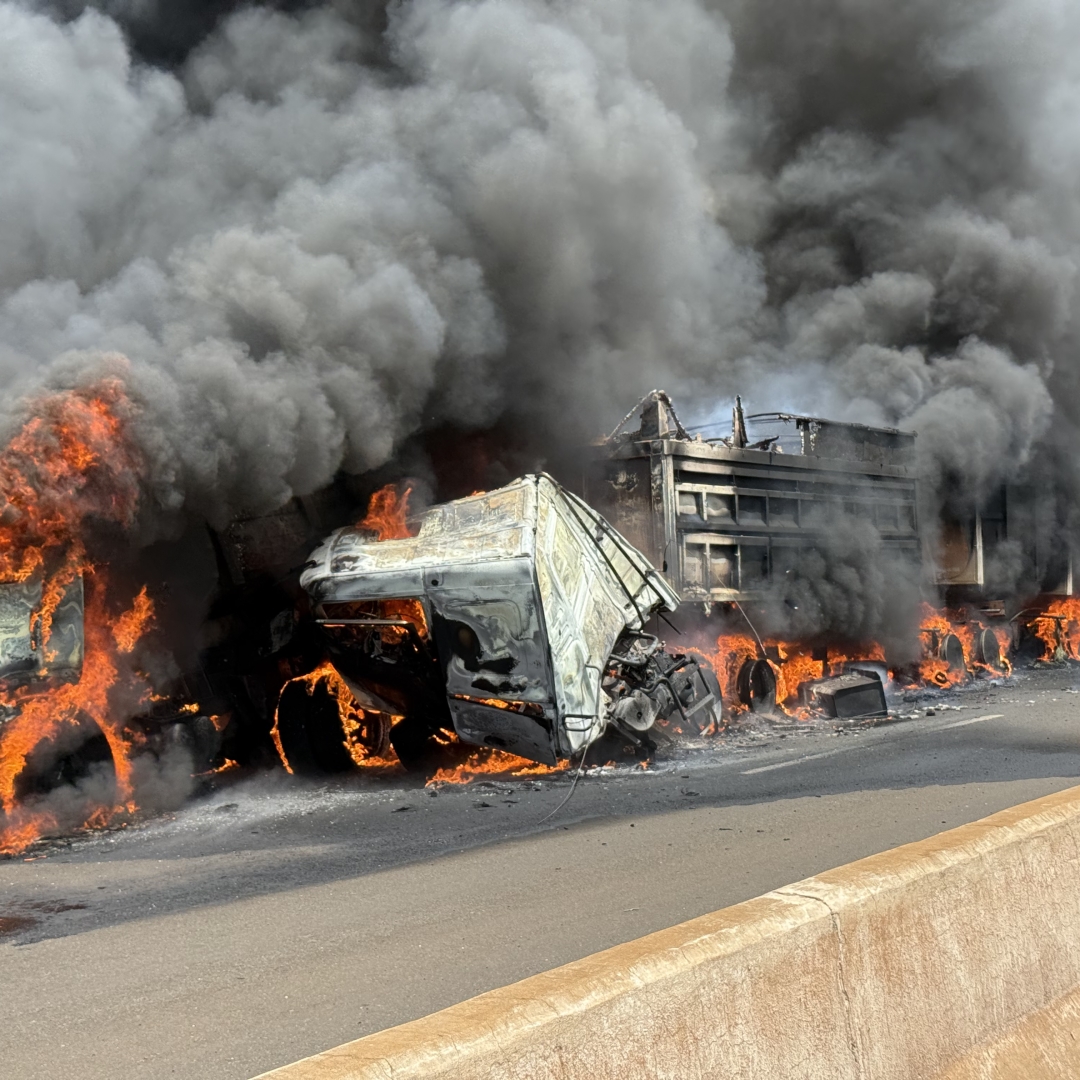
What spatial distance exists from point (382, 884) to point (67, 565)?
3.51m

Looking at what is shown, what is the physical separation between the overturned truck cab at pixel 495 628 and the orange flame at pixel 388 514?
1.26 ft

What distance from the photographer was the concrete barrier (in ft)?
6.70

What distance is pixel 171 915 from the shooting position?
5.29 metres

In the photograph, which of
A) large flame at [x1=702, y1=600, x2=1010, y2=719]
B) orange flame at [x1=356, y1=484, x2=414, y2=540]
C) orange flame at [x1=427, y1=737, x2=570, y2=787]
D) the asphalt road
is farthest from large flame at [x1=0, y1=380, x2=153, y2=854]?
large flame at [x1=702, y1=600, x2=1010, y2=719]

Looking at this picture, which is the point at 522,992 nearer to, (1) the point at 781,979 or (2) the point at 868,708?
(1) the point at 781,979

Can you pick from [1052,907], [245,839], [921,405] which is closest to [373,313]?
[245,839]

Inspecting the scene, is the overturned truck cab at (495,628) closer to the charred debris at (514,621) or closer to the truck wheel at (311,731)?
the charred debris at (514,621)

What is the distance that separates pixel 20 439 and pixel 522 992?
7132 mm

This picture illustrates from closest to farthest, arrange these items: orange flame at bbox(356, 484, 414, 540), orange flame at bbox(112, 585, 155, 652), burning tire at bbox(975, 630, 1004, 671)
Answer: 1. orange flame at bbox(112, 585, 155, 652)
2. orange flame at bbox(356, 484, 414, 540)
3. burning tire at bbox(975, 630, 1004, 671)

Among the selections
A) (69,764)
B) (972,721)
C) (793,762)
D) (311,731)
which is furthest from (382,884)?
(972,721)

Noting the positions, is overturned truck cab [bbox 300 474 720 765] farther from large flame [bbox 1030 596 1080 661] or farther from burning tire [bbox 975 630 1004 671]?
large flame [bbox 1030 596 1080 661]

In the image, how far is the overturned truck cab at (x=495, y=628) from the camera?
25.2 ft

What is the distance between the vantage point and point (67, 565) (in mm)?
7742

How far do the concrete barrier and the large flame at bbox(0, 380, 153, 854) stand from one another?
19.1 feet
